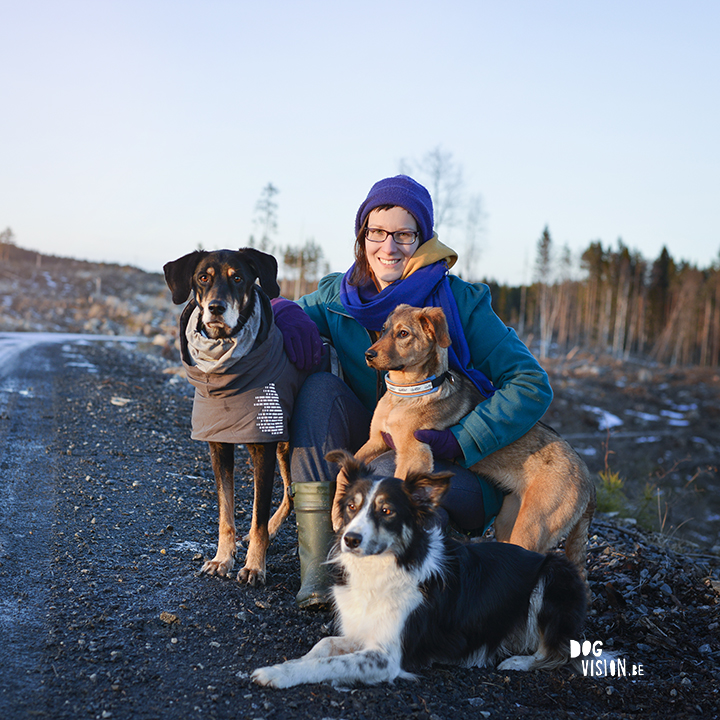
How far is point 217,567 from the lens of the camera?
336 centimetres

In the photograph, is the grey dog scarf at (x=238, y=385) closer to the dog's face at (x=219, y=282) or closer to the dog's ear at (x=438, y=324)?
the dog's face at (x=219, y=282)

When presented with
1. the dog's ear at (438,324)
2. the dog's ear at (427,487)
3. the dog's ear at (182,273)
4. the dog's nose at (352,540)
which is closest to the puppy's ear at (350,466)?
the dog's ear at (427,487)

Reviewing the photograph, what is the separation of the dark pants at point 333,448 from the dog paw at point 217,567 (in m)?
0.64

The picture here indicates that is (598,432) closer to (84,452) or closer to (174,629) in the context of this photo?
(84,452)

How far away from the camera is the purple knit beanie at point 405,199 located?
378 cm

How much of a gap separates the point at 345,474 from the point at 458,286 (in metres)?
1.64

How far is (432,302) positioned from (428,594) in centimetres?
190

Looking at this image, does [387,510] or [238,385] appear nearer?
[387,510]

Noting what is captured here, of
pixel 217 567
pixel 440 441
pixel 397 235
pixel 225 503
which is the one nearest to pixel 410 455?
pixel 440 441

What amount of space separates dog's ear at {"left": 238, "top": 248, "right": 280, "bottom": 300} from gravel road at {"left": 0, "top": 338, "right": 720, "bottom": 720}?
171 centimetres

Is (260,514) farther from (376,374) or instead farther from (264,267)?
(264,267)

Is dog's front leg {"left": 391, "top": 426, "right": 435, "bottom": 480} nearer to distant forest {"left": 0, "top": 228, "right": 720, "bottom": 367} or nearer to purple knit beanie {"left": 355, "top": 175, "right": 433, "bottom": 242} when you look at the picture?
purple knit beanie {"left": 355, "top": 175, "right": 433, "bottom": 242}

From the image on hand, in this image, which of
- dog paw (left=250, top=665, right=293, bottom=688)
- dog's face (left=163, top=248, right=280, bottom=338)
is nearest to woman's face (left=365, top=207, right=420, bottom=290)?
dog's face (left=163, top=248, right=280, bottom=338)

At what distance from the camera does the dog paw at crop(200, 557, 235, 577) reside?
334cm
